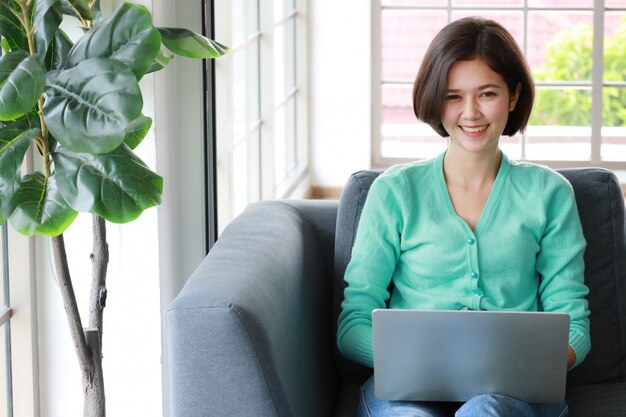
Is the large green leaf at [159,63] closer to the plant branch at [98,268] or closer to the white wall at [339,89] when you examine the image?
the plant branch at [98,268]

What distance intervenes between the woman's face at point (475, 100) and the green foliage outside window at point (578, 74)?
3060 millimetres

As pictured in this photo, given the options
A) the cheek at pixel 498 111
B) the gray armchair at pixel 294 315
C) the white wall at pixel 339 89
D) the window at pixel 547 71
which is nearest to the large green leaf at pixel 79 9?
the gray armchair at pixel 294 315

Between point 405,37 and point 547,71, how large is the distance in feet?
2.25

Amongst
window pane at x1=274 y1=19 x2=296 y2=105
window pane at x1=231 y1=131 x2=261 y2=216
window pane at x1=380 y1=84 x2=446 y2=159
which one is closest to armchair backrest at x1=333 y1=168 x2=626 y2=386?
window pane at x1=231 y1=131 x2=261 y2=216

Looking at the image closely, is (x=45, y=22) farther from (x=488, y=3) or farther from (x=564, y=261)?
(x=488, y=3)

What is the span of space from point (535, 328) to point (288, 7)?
304cm

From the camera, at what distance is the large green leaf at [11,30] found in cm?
173

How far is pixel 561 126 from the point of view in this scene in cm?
526

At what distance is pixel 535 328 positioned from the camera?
6.27 ft

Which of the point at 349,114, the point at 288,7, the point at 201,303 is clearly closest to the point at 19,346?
the point at 201,303

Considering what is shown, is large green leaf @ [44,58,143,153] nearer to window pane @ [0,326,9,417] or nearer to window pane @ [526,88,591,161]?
window pane @ [0,326,9,417]

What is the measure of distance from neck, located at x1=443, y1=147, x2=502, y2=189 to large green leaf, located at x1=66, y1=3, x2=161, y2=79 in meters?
0.83

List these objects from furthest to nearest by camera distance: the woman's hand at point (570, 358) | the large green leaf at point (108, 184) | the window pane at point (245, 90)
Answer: the window pane at point (245, 90), the woman's hand at point (570, 358), the large green leaf at point (108, 184)

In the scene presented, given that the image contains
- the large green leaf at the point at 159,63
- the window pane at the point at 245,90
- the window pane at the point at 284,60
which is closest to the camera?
the large green leaf at the point at 159,63
